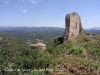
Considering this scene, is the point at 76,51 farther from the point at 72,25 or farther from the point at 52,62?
the point at 72,25

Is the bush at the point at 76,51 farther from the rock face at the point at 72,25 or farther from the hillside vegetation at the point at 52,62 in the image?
the rock face at the point at 72,25

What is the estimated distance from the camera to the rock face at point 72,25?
22469 mm

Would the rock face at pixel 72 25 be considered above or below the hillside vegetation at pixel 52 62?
above

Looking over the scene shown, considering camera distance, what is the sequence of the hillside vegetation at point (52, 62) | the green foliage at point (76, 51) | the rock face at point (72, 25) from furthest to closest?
the rock face at point (72, 25)
the green foliage at point (76, 51)
the hillside vegetation at point (52, 62)

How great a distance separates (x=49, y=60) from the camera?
1314cm

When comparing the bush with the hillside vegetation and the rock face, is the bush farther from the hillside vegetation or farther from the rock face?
the rock face

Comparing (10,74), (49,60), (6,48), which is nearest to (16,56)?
(6,48)

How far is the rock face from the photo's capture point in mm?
22469

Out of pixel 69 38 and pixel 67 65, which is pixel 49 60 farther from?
pixel 69 38

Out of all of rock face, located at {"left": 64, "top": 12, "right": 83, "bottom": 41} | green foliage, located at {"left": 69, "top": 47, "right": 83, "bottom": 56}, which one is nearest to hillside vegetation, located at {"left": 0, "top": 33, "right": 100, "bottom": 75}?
green foliage, located at {"left": 69, "top": 47, "right": 83, "bottom": 56}

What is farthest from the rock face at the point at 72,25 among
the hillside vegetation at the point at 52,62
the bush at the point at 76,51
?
the bush at the point at 76,51

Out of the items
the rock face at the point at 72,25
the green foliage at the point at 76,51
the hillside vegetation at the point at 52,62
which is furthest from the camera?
the rock face at the point at 72,25

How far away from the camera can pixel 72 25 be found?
2258 centimetres

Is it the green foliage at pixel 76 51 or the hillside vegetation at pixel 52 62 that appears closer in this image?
the hillside vegetation at pixel 52 62
